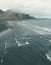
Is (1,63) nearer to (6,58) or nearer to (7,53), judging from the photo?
(6,58)

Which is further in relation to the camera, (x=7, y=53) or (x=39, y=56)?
(x=7, y=53)

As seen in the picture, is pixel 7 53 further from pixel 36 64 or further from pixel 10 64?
pixel 36 64

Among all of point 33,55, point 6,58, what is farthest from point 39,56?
point 6,58

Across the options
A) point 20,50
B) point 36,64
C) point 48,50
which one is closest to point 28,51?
point 20,50

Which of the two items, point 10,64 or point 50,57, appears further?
point 50,57

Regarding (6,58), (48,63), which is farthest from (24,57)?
(48,63)

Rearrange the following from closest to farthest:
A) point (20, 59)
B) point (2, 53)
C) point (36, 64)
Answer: point (36, 64), point (20, 59), point (2, 53)

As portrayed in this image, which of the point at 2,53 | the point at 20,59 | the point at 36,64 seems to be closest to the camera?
the point at 36,64
